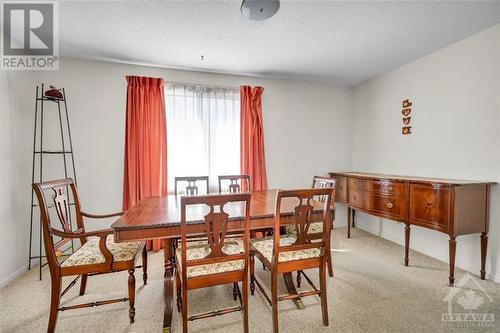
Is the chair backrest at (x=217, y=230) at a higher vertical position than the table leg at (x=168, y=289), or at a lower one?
higher

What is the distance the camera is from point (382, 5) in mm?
1960

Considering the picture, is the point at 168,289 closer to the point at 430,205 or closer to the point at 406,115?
the point at 430,205

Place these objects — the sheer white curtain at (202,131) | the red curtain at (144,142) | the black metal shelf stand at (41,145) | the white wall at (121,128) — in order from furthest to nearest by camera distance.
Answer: the sheer white curtain at (202,131) < the red curtain at (144,142) < the white wall at (121,128) < the black metal shelf stand at (41,145)

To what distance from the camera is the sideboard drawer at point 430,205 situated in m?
2.28

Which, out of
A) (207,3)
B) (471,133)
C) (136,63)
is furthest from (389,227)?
(136,63)

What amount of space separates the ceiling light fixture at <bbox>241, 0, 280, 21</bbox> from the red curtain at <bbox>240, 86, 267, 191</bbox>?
1.71 m

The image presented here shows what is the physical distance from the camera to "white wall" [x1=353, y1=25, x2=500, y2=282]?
Answer: 236 cm

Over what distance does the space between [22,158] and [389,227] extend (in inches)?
186

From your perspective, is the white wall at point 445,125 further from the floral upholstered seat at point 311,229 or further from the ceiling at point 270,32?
the floral upholstered seat at point 311,229

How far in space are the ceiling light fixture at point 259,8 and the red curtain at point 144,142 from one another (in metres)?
1.80

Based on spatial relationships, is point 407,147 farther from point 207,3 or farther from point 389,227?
point 207,3
